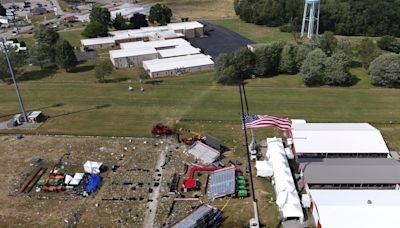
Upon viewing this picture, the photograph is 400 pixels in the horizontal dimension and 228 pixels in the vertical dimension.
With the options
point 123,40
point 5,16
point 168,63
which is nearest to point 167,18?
point 123,40

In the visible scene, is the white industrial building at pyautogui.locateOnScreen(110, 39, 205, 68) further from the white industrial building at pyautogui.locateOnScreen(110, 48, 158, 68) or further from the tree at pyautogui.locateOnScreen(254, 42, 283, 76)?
the tree at pyautogui.locateOnScreen(254, 42, 283, 76)

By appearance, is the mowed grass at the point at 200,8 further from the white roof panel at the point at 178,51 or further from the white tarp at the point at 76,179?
the white tarp at the point at 76,179

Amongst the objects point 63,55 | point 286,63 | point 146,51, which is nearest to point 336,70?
point 286,63

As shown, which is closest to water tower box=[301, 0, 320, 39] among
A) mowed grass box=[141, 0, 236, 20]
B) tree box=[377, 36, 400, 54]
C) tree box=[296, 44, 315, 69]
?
tree box=[377, 36, 400, 54]

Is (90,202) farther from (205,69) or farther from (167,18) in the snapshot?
(167,18)

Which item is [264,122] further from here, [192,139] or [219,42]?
[219,42]
